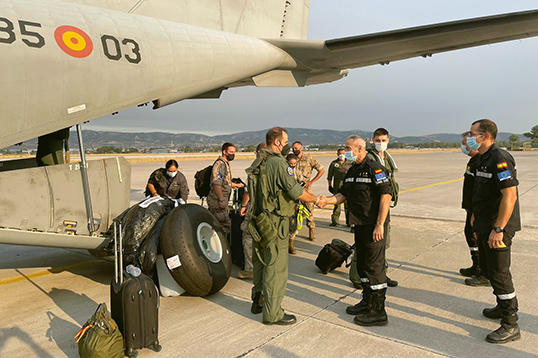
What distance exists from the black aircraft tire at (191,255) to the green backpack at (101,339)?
49.5 inches

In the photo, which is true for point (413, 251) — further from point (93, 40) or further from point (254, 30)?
point (93, 40)

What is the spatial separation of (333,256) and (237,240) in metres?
1.56

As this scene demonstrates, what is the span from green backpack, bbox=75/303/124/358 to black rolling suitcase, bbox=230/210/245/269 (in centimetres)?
292

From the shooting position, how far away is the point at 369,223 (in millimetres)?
4191

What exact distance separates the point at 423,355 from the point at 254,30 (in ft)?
18.5

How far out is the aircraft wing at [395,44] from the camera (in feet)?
17.4

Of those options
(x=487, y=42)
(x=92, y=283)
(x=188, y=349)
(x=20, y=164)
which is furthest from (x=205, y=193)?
(x=487, y=42)

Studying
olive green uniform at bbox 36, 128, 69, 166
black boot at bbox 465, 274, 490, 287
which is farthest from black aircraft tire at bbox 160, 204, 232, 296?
black boot at bbox 465, 274, 490, 287

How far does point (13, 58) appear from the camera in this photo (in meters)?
3.67

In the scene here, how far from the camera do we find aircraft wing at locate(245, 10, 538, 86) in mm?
5293

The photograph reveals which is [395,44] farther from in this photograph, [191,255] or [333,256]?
[191,255]

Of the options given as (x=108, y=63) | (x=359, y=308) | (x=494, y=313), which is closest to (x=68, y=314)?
(x=108, y=63)

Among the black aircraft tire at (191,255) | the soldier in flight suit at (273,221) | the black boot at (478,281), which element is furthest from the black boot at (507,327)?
the black aircraft tire at (191,255)

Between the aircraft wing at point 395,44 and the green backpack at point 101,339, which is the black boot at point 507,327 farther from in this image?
the aircraft wing at point 395,44
